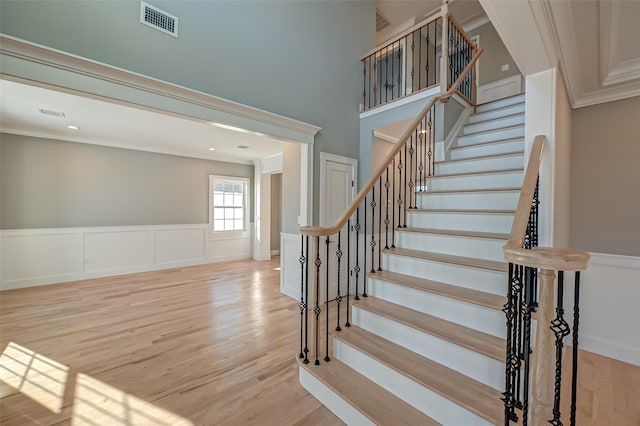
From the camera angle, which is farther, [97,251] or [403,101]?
[97,251]

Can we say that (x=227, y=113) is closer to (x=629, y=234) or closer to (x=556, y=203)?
(x=556, y=203)

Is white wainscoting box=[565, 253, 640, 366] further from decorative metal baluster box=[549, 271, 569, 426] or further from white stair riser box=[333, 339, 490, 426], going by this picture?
decorative metal baluster box=[549, 271, 569, 426]

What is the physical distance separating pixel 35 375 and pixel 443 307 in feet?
10.9

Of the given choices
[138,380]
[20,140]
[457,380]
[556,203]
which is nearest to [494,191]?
[556,203]

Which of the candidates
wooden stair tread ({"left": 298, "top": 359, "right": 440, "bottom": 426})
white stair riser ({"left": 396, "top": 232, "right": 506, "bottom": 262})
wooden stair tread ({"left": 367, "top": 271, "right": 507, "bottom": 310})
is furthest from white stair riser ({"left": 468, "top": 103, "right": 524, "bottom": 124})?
wooden stair tread ({"left": 298, "top": 359, "right": 440, "bottom": 426})

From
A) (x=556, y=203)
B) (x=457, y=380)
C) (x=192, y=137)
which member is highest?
(x=192, y=137)

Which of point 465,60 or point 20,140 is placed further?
point 465,60

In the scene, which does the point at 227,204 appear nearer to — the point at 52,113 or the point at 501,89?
the point at 52,113

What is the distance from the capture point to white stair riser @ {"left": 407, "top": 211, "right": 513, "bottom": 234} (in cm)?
237

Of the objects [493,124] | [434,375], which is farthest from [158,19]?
[493,124]

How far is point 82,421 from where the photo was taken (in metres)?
1.74

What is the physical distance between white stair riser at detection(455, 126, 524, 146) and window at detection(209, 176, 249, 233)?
5210 mm

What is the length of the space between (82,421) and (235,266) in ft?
14.3

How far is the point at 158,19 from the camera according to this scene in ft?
8.04
